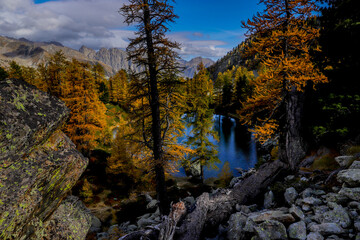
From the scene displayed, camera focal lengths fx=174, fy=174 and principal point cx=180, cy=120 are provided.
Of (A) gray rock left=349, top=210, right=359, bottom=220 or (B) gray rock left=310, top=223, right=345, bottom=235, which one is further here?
(A) gray rock left=349, top=210, right=359, bottom=220

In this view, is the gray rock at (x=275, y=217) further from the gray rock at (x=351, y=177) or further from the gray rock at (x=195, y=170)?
the gray rock at (x=195, y=170)

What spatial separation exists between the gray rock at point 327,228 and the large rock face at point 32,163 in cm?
654

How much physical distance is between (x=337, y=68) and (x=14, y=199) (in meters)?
14.1

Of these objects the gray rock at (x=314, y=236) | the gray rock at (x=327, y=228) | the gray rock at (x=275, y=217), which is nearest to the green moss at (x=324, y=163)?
the gray rock at (x=275, y=217)

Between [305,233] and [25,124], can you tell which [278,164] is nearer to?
[305,233]

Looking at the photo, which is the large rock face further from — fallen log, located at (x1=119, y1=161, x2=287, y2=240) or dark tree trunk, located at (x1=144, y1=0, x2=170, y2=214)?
dark tree trunk, located at (x1=144, y1=0, x2=170, y2=214)

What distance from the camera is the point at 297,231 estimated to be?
4.54 m

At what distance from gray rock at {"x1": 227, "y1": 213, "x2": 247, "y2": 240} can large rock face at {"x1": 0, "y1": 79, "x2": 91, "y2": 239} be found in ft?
15.3

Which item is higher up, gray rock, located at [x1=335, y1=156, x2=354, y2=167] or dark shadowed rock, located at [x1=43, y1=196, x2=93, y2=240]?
gray rock, located at [x1=335, y1=156, x2=354, y2=167]

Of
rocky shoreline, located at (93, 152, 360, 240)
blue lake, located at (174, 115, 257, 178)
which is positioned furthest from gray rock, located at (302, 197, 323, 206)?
blue lake, located at (174, 115, 257, 178)

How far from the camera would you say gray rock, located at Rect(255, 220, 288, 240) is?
4539mm

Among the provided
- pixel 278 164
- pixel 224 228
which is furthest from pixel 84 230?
pixel 278 164

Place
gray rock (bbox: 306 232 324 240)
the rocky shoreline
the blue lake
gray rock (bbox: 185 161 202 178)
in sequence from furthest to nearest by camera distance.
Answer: the blue lake, gray rock (bbox: 185 161 202 178), the rocky shoreline, gray rock (bbox: 306 232 324 240)

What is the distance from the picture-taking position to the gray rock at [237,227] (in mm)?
5259
